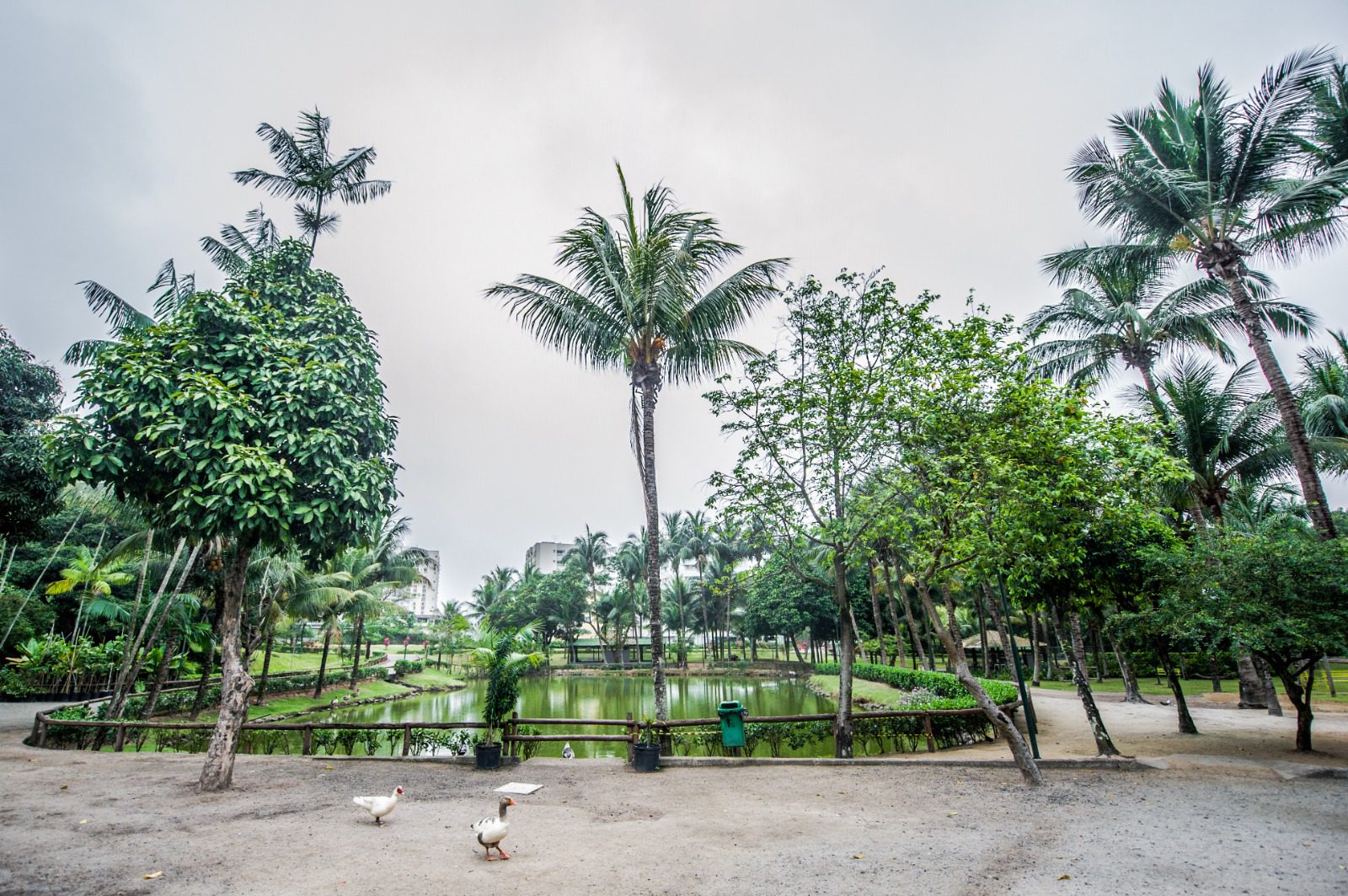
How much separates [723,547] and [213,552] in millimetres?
39488

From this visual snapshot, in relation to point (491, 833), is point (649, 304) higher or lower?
higher

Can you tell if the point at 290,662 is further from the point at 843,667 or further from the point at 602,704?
the point at 843,667

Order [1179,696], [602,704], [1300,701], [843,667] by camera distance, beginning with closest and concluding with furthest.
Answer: [1300,701], [843,667], [1179,696], [602,704]

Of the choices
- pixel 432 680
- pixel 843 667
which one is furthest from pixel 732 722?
pixel 432 680

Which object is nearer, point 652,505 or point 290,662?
point 652,505

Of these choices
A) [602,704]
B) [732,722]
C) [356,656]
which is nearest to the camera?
[732,722]

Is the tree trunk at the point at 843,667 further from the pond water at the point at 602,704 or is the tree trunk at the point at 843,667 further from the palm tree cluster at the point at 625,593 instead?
the palm tree cluster at the point at 625,593

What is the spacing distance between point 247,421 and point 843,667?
442 inches

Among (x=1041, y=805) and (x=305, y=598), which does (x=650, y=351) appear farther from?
(x=305, y=598)

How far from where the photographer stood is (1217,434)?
17656mm

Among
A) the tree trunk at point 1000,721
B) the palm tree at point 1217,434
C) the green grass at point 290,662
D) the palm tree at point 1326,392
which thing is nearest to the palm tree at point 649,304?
the tree trunk at point 1000,721

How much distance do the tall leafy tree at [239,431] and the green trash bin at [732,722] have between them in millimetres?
6996

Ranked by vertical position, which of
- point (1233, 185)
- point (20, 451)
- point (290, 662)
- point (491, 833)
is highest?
point (1233, 185)

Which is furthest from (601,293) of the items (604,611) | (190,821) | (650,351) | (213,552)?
(604,611)
